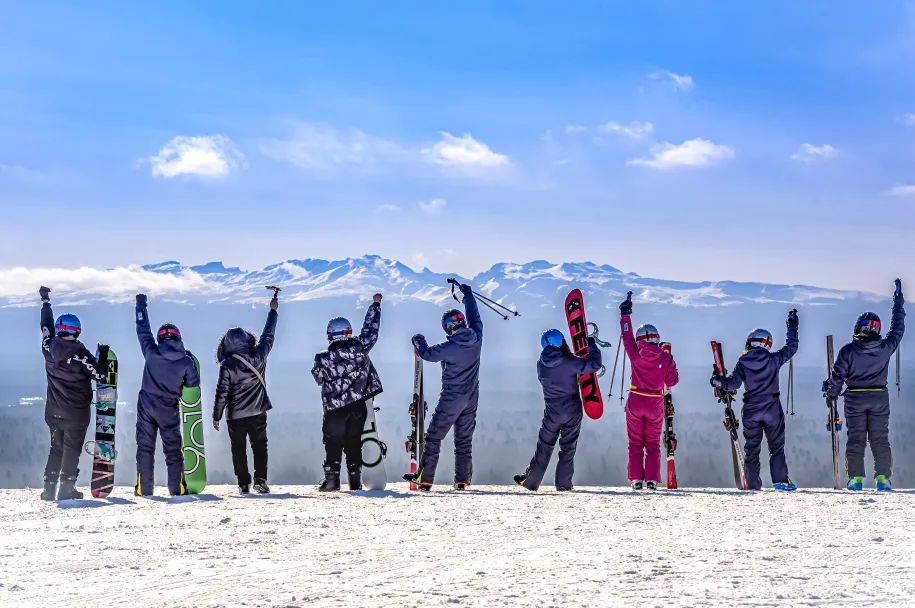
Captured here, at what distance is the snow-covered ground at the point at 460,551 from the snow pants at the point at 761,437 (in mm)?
1064

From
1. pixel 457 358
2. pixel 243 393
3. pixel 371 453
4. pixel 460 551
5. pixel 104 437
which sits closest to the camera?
pixel 460 551

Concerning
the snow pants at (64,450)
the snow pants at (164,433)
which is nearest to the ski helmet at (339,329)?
the snow pants at (164,433)

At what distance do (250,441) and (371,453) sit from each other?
149 cm

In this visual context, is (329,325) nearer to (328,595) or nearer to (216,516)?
(216,516)

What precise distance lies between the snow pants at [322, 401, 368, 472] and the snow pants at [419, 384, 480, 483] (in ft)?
2.79

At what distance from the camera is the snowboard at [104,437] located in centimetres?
1282

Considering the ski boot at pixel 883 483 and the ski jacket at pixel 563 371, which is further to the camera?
the ski boot at pixel 883 483

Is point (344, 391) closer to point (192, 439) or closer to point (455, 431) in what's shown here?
point (455, 431)

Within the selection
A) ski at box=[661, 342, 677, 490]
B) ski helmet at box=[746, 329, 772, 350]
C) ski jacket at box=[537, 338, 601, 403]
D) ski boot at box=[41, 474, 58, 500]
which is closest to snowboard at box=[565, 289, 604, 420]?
ski jacket at box=[537, 338, 601, 403]

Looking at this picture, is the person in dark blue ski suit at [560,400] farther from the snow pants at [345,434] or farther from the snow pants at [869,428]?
the snow pants at [869,428]

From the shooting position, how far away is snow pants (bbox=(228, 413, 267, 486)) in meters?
12.8

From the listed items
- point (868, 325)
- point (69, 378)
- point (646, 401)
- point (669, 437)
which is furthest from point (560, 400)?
point (69, 378)

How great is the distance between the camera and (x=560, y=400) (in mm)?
13148

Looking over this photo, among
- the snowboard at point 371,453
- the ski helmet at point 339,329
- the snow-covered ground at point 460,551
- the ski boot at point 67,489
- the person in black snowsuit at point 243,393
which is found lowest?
the snow-covered ground at point 460,551
